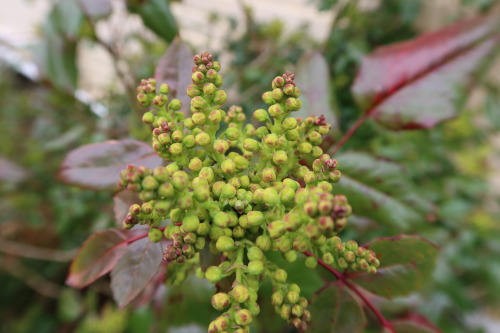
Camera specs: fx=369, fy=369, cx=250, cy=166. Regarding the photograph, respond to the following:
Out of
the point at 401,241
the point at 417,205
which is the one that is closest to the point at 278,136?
the point at 401,241

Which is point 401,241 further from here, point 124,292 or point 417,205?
point 124,292

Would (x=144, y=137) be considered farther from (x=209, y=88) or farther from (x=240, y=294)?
(x=240, y=294)

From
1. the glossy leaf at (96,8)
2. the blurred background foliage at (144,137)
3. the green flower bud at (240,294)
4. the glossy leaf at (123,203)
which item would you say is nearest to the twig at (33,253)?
the blurred background foliage at (144,137)

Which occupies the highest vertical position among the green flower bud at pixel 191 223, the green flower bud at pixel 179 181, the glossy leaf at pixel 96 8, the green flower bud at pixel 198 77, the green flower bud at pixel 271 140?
the glossy leaf at pixel 96 8

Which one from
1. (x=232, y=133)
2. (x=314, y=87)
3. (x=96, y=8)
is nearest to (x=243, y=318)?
(x=232, y=133)

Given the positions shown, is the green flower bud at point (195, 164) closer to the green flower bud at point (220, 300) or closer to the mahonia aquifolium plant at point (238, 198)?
the mahonia aquifolium plant at point (238, 198)

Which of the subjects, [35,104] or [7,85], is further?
[7,85]

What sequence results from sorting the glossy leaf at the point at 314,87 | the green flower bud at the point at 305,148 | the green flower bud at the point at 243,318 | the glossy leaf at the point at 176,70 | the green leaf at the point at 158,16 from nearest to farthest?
the green flower bud at the point at 243,318 < the green flower bud at the point at 305,148 < the glossy leaf at the point at 176,70 < the glossy leaf at the point at 314,87 < the green leaf at the point at 158,16
